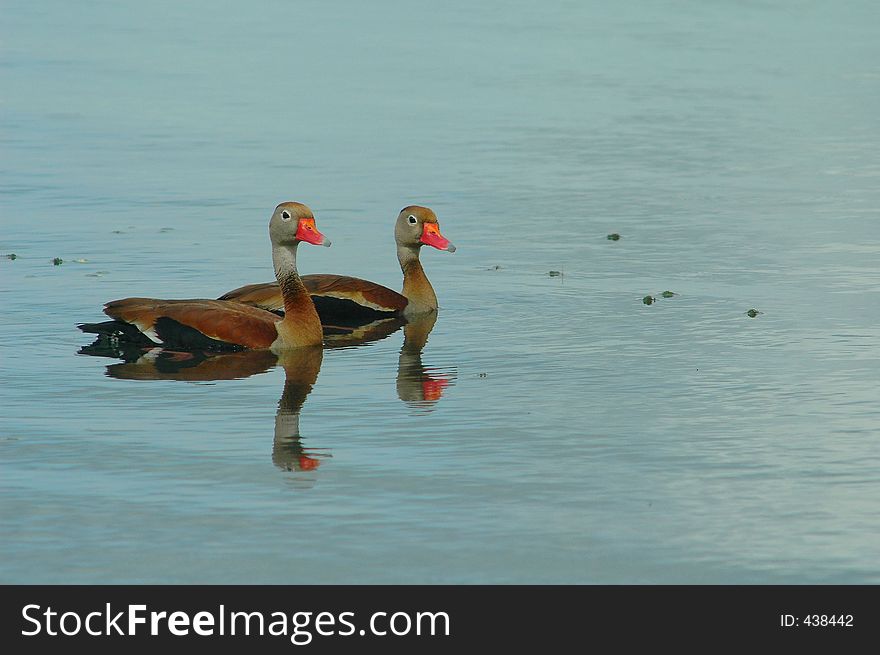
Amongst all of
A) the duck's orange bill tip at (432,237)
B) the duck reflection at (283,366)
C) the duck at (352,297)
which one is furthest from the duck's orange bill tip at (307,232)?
the duck's orange bill tip at (432,237)

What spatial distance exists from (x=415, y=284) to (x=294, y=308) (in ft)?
6.74

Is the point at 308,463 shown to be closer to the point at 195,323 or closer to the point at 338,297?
the point at 195,323

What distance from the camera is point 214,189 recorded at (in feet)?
74.9

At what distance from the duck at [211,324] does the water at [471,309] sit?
0.43m

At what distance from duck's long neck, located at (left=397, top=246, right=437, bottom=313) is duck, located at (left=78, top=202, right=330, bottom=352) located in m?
1.65

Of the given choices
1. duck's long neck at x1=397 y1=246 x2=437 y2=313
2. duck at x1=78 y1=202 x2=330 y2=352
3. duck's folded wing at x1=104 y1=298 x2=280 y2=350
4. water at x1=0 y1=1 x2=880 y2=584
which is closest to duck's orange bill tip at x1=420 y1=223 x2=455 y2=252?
duck's long neck at x1=397 y1=246 x2=437 y2=313

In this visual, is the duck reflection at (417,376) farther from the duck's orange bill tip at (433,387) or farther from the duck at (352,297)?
the duck at (352,297)

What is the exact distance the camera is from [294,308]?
52.1ft

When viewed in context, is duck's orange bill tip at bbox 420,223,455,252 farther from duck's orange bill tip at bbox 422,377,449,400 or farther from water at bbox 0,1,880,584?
duck's orange bill tip at bbox 422,377,449,400

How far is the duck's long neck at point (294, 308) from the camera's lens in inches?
617

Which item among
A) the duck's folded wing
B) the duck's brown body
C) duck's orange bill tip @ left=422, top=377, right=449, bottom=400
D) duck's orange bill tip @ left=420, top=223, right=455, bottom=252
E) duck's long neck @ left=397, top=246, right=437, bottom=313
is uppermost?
duck's orange bill tip @ left=420, top=223, right=455, bottom=252

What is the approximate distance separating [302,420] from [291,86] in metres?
19.1

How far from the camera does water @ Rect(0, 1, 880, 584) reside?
9.97m

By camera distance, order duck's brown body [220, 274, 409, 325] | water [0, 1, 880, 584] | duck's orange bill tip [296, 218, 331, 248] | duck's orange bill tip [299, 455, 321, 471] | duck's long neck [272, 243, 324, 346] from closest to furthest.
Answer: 1. water [0, 1, 880, 584]
2. duck's orange bill tip [299, 455, 321, 471]
3. duck's long neck [272, 243, 324, 346]
4. duck's orange bill tip [296, 218, 331, 248]
5. duck's brown body [220, 274, 409, 325]
